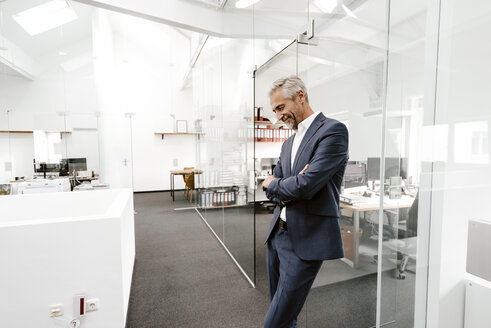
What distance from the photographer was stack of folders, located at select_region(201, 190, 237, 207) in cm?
341

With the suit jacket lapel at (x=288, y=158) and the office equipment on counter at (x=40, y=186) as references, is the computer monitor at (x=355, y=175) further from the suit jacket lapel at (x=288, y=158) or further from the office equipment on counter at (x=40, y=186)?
the office equipment on counter at (x=40, y=186)

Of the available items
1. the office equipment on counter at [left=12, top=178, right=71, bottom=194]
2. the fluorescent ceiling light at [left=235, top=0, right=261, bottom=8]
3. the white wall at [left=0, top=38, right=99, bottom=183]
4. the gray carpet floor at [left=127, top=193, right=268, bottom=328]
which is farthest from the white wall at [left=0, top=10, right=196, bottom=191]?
the fluorescent ceiling light at [left=235, top=0, right=261, bottom=8]

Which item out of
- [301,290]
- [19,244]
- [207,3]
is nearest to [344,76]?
[301,290]

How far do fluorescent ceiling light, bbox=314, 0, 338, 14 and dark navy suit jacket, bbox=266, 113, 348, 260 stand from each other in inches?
30.3

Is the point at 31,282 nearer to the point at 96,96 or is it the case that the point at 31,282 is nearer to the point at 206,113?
the point at 206,113

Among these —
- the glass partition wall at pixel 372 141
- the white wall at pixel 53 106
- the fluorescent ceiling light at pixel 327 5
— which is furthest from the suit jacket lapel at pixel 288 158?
the white wall at pixel 53 106

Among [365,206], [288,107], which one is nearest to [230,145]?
[288,107]

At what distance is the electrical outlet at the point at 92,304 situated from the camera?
171 centimetres

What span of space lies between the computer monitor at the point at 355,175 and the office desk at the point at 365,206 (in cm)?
11

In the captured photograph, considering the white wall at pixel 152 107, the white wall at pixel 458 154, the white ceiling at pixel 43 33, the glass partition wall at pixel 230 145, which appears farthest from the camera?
the white wall at pixel 152 107

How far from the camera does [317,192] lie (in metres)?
1.23

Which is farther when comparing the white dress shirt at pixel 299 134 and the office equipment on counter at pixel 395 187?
the white dress shirt at pixel 299 134

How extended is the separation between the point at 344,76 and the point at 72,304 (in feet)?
7.49

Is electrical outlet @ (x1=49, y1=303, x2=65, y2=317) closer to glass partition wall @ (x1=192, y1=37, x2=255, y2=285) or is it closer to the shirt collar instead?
glass partition wall @ (x1=192, y1=37, x2=255, y2=285)
